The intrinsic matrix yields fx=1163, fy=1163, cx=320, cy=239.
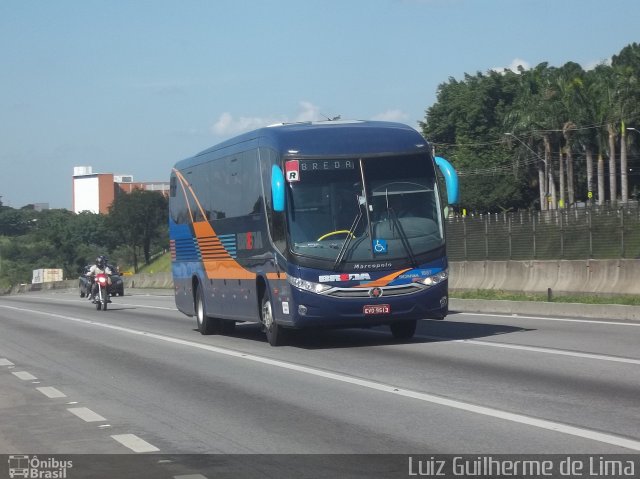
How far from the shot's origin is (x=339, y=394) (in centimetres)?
1258

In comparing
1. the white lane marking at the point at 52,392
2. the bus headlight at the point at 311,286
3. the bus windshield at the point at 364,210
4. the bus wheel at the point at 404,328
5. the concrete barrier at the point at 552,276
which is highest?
the bus windshield at the point at 364,210

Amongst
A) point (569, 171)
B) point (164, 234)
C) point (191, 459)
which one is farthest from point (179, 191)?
point (164, 234)

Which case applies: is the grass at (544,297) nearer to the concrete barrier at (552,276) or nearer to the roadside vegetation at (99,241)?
the concrete barrier at (552,276)

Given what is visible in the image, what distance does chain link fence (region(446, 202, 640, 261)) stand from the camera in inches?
1227

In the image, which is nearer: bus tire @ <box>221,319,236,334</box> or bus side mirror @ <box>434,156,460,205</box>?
bus side mirror @ <box>434,156,460,205</box>

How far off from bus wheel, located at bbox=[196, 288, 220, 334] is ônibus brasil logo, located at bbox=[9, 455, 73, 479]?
13.7 metres

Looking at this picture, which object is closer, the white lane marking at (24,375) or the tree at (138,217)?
the white lane marking at (24,375)

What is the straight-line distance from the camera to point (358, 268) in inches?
683

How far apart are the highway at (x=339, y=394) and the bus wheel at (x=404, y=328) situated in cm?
33

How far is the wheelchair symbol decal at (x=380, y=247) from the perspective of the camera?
17453mm

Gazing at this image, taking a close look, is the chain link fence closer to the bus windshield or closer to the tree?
the bus windshield

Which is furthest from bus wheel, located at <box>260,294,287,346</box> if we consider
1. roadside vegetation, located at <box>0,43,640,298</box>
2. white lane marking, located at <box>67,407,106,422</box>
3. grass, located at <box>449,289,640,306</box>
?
roadside vegetation, located at <box>0,43,640,298</box>

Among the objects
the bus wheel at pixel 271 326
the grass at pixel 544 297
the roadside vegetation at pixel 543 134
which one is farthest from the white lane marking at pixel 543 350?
the roadside vegetation at pixel 543 134

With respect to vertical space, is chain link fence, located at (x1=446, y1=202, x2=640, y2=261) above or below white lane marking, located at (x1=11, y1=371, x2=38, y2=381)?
above
